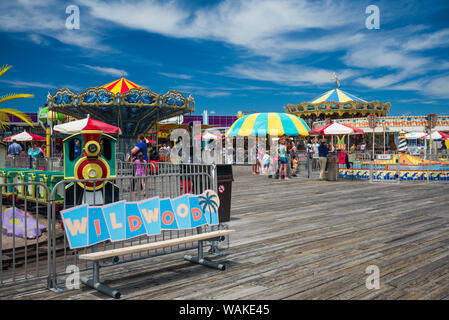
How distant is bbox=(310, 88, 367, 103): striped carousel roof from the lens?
34031 mm

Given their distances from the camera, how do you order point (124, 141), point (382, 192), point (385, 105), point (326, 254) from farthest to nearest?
1. point (385, 105)
2. point (124, 141)
3. point (382, 192)
4. point (326, 254)

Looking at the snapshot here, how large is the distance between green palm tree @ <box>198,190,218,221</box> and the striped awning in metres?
14.6

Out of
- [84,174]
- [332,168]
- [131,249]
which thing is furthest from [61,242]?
[332,168]

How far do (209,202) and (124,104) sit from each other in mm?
12606

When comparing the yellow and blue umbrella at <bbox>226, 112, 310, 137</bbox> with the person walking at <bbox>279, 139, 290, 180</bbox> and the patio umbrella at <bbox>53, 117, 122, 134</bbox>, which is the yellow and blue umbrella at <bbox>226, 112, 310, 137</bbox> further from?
the patio umbrella at <bbox>53, 117, 122, 134</bbox>

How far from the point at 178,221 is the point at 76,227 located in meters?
1.25

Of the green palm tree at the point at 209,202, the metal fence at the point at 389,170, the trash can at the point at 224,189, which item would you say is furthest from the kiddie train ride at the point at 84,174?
the metal fence at the point at 389,170

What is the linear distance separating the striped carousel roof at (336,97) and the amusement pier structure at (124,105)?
60.9 ft

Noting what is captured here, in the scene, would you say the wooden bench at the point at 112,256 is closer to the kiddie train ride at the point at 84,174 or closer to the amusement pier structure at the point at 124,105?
the kiddie train ride at the point at 84,174

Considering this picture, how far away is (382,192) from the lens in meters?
12.3

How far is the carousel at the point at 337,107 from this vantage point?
32.9 meters

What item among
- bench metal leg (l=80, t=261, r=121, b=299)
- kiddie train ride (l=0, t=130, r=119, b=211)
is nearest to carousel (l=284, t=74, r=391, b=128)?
kiddie train ride (l=0, t=130, r=119, b=211)
